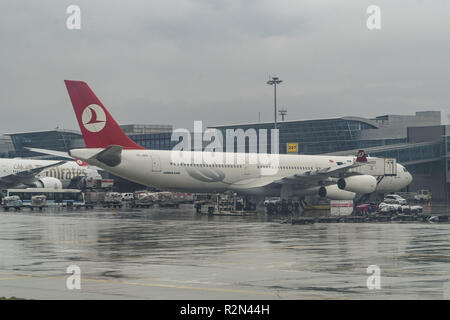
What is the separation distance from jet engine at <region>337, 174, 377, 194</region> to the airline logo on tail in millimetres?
21352

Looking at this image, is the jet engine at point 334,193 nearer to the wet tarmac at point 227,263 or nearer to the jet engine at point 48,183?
the wet tarmac at point 227,263

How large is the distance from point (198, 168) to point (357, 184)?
559 inches

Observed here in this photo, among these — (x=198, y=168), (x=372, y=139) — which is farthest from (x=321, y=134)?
(x=198, y=168)

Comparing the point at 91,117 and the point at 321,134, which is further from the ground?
the point at 321,134

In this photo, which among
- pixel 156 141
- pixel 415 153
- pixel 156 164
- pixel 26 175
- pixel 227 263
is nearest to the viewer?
pixel 227 263

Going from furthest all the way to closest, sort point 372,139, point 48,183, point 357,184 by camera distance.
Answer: point 372,139
point 48,183
point 357,184

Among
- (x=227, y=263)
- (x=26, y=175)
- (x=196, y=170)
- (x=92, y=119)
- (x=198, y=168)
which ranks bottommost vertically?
(x=227, y=263)

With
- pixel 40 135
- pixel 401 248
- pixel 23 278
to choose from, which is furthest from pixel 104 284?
pixel 40 135

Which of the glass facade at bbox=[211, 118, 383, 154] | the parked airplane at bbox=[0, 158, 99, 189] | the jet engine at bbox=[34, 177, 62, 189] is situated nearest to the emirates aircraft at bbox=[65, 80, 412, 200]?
the jet engine at bbox=[34, 177, 62, 189]

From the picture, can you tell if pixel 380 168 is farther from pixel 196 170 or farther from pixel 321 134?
pixel 321 134

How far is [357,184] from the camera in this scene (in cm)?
5953

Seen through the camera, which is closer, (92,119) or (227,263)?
(227,263)

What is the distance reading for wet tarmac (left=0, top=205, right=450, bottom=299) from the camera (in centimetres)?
1472

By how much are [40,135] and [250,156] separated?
124965mm
